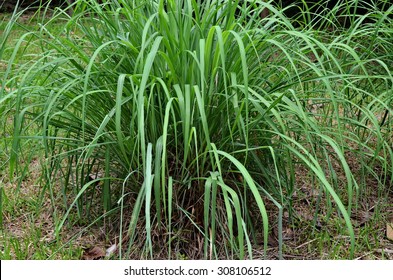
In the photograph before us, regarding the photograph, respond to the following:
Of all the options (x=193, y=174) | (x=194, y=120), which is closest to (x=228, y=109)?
(x=194, y=120)

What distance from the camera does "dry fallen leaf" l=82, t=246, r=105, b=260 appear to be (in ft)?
7.08

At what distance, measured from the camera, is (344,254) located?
7.25 ft

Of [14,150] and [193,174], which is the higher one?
[14,150]

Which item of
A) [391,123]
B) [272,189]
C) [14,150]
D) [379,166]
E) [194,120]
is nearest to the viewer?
[14,150]

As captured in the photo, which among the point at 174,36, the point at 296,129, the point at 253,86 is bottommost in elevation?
the point at 296,129

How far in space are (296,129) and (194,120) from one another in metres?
0.41

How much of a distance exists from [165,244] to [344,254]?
70cm

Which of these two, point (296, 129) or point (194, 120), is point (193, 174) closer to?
point (194, 120)

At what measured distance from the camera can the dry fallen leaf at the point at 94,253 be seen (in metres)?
2.16

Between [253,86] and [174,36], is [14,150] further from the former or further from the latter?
[253,86]

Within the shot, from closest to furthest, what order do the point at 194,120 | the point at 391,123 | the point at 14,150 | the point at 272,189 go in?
the point at 14,150, the point at 194,120, the point at 272,189, the point at 391,123

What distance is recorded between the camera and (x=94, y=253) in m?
2.17

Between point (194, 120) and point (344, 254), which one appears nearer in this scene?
point (194, 120)
